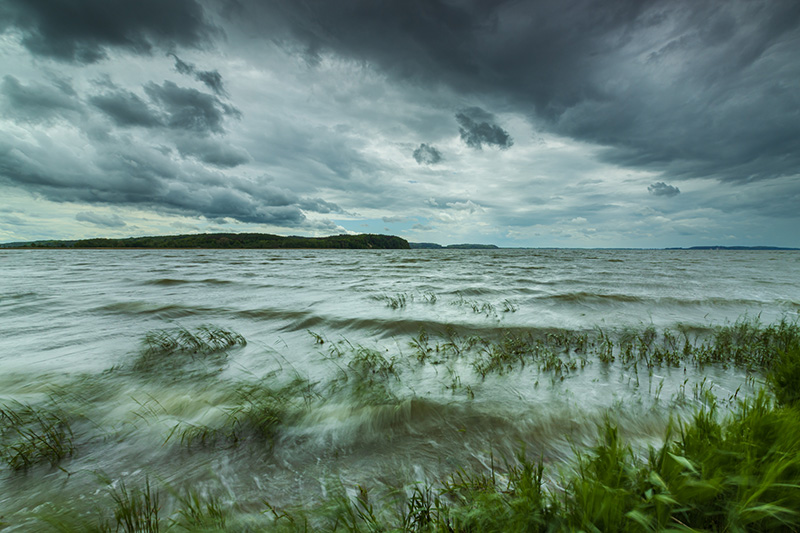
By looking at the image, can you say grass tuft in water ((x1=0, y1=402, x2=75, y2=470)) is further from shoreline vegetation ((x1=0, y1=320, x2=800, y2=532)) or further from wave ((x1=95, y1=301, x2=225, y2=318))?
wave ((x1=95, y1=301, x2=225, y2=318))

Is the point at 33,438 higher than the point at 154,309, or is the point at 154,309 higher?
the point at 33,438

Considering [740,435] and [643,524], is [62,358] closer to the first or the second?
[643,524]

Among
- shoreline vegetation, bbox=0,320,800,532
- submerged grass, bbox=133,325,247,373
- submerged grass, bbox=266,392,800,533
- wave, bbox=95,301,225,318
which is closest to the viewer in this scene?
submerged grass, bbox=266,392,800,533

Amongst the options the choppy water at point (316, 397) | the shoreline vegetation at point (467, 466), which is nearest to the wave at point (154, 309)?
the choppy water at point (316, 397)

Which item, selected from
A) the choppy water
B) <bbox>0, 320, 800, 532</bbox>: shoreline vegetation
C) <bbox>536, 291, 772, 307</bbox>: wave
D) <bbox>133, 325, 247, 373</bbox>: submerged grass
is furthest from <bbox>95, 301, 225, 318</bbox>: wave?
<bbox>536, 291, 772, 307</bbox>: wave

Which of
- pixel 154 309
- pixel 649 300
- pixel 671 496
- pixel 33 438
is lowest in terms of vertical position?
pixel 154 309

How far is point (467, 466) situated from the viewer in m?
3.27

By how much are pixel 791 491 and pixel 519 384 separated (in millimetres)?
3677

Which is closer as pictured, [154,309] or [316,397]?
[316,397]

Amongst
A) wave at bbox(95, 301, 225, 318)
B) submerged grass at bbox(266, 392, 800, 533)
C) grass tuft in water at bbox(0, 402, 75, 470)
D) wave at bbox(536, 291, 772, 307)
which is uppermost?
submerged grass at bbox(266, 392, 800, 533)

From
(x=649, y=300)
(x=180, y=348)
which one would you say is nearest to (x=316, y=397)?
(x=180, y=348)

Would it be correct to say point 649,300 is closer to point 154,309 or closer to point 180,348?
point 180,348

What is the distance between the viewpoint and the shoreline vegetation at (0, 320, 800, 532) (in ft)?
5.78

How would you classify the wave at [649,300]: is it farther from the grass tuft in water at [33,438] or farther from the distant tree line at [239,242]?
the distant tree line at [239,242]
